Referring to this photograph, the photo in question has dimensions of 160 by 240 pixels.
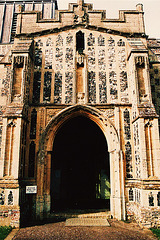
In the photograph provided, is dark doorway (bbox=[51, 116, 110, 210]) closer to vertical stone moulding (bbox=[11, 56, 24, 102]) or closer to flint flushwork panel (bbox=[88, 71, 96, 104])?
flint flushwork panel (bbox=[88, 71, 96, 104])

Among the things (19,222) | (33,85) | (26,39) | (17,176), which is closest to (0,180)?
(17,176)

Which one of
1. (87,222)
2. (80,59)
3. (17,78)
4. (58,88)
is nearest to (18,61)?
(17,78)

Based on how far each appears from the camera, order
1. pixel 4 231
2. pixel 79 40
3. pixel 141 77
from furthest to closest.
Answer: pixel 79 40, pixel 141 77, pixel 4 231

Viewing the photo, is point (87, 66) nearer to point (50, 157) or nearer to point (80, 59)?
point (80, 59)

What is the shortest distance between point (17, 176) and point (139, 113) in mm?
5676

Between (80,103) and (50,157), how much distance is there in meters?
2.93

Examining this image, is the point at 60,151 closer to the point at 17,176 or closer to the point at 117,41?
the point at 17,176

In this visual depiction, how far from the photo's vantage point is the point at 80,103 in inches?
398

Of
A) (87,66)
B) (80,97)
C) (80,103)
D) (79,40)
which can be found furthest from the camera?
(79,40)

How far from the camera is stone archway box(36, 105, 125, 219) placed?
9094 millimetres

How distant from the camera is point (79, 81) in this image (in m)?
10.5

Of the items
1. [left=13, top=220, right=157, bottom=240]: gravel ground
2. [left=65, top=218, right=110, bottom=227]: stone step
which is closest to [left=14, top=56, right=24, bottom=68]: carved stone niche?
[left=13, top=220, right=157, bottom=240]: gravel ground

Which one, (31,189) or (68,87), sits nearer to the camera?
(31,189)

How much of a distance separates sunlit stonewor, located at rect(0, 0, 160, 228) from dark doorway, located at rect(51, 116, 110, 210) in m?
1.27
